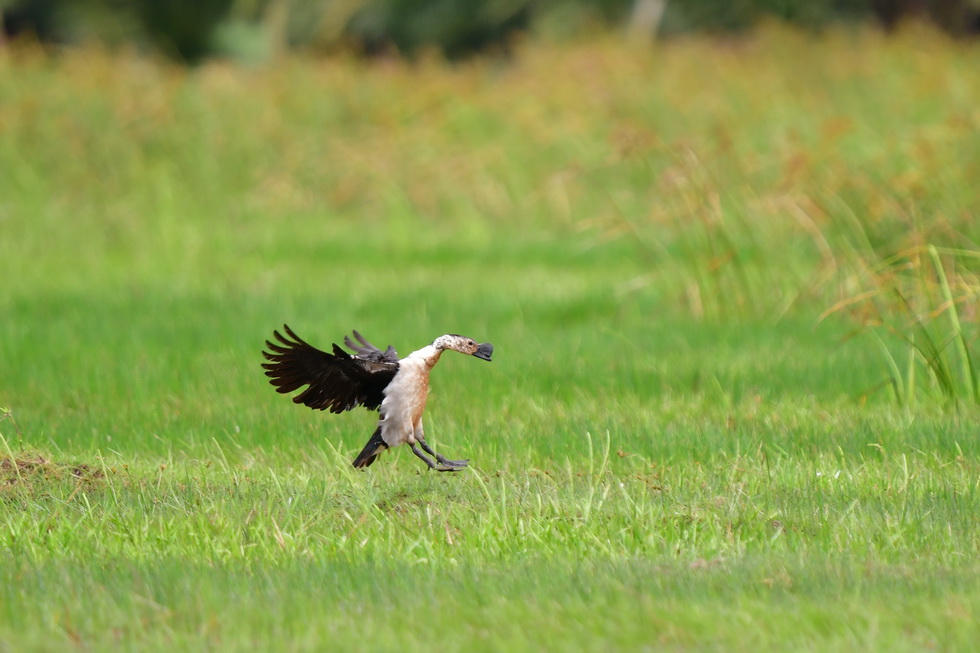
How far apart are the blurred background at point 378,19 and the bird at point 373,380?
64.6ft

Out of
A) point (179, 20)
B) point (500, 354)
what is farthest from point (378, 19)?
point (500, 354)

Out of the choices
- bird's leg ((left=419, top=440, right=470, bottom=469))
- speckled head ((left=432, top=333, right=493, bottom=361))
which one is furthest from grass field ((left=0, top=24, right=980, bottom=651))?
speckled head ((left=432, top=333, right=493, bottom=361))

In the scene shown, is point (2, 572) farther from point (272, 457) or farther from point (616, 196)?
point (616, 196)

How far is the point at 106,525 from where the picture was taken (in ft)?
14.4

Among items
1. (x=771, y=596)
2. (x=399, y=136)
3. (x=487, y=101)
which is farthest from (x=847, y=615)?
(x=487, y=101)

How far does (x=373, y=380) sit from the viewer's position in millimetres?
4602

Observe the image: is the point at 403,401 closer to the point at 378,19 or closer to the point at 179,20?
the point at 378,19

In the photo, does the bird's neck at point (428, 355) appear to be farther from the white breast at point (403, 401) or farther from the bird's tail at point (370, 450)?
the bird's tail at point (370, 450)

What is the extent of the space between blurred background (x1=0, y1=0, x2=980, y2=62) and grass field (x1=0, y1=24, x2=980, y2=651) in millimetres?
9630

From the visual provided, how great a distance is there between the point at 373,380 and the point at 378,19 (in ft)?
80.5

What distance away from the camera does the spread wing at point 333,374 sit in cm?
440

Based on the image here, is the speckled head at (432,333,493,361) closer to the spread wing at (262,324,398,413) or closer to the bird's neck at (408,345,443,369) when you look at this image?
the bird's neck at (408,345,443,369)

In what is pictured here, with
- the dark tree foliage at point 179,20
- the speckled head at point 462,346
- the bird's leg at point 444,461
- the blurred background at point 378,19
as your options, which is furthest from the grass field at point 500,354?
the dark tree foliage at point 179,20

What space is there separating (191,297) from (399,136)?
14.6 ft
